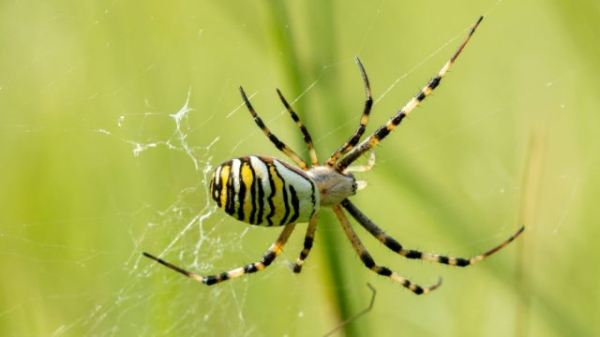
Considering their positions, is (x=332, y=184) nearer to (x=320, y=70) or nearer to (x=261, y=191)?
(x=261, y=191)

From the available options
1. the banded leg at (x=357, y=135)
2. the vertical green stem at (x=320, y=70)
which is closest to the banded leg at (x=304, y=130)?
the vertical green stem at (x=320, y=70)

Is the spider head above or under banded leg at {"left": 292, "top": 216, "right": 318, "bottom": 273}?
above

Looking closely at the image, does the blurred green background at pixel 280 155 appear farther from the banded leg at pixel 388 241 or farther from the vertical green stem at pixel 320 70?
the banded leg at pixel 388 241

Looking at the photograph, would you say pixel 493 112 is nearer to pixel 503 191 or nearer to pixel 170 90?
pixel 503 191

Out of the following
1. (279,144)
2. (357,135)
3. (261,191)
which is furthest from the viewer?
(357,135)

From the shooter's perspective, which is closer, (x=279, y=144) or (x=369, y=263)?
(x=279, y=144)

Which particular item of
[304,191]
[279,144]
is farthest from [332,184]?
[304,191]

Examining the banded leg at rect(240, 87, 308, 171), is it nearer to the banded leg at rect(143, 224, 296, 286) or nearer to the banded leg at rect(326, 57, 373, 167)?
the banded leg at rect(326, 57, 373, 167)

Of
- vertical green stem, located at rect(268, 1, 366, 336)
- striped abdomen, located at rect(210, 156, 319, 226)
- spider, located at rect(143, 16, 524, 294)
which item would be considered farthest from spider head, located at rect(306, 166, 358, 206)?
vertical green stem, located at rect(268, 1, 366, 336)
